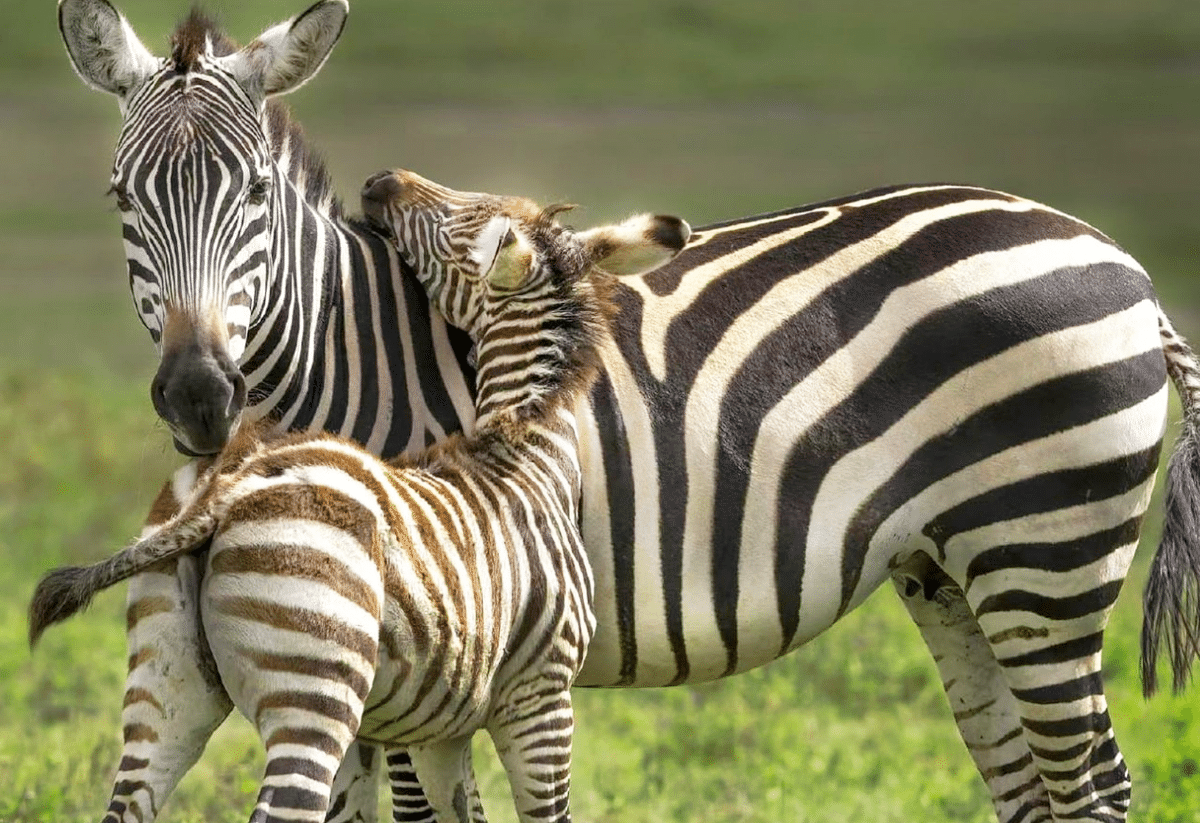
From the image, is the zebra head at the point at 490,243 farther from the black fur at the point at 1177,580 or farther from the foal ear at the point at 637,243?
the black fur at the point at 1177,580

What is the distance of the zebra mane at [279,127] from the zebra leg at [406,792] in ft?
6.16

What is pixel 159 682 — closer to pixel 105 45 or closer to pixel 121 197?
pixel 121 197

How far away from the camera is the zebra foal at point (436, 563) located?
14.6 feet

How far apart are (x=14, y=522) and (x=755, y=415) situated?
9453 mm

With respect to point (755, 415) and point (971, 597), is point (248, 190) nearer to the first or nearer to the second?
point (755, 415)

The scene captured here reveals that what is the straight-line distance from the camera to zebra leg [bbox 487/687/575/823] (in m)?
5.23

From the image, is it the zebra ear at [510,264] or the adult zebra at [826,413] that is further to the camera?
the adult zebra at [826,413]

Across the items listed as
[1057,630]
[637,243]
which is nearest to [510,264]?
[637,243]

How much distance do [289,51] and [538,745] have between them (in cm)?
229

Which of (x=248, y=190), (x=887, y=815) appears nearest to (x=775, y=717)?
(x=887, y=815)

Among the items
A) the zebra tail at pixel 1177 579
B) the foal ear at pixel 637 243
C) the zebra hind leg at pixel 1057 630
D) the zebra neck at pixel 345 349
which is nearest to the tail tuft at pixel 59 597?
the zebra neck at pixel 345 349

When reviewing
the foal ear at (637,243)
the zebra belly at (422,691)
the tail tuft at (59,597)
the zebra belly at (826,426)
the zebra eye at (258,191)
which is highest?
the zebra eye at (258,191)

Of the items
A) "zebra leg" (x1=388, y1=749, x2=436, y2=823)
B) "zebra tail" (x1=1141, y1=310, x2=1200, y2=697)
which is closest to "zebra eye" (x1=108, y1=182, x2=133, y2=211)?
"zebra leg" (x1=388, y1=749, x2=436, y2=823)

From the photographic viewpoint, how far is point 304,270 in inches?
227
